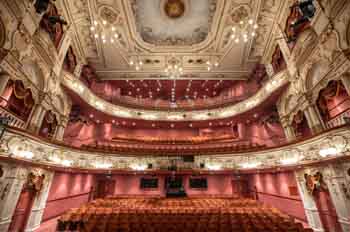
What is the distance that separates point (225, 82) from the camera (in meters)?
14.9

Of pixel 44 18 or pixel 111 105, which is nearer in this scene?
pixel 44 18

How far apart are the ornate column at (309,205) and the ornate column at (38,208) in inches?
448

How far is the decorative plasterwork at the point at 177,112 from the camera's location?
29.1 ft

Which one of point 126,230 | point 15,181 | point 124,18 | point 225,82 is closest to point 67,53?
point 124,18

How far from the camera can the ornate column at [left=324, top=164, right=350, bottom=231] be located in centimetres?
504

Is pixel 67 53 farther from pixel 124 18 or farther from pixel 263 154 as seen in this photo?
pixel 263 154

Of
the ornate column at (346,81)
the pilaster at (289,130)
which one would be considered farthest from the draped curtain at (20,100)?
the pilaster at (289,130)

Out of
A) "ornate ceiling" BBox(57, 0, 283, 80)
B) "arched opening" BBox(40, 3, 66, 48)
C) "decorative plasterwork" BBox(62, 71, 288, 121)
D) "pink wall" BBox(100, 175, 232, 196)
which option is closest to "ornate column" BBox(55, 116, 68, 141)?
"decorative plasterwork" BBox(62, 71, 288, 121)

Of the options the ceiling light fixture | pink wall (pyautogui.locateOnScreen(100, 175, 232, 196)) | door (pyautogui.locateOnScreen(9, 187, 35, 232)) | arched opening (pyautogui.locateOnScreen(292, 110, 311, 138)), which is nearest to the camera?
door (pyautogui.locateOnScreen(9, 187, 35, 232))

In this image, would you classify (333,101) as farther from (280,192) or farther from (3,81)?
(3,81)

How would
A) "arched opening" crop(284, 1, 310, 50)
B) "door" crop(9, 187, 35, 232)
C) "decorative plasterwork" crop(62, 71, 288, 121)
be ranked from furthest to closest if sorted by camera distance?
"decorative plasterwork" crop(62, 71, 288, 121)
"arched opening" crop(284, 1, 310, 50)
"door" crop(9, 187, 35, 232)

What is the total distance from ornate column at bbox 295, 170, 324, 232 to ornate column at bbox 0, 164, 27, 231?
1134cm

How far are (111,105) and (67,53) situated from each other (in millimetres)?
4259

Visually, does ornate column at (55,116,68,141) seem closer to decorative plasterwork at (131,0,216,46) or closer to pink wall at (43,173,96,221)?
pink wall at (43,173,96,221)
